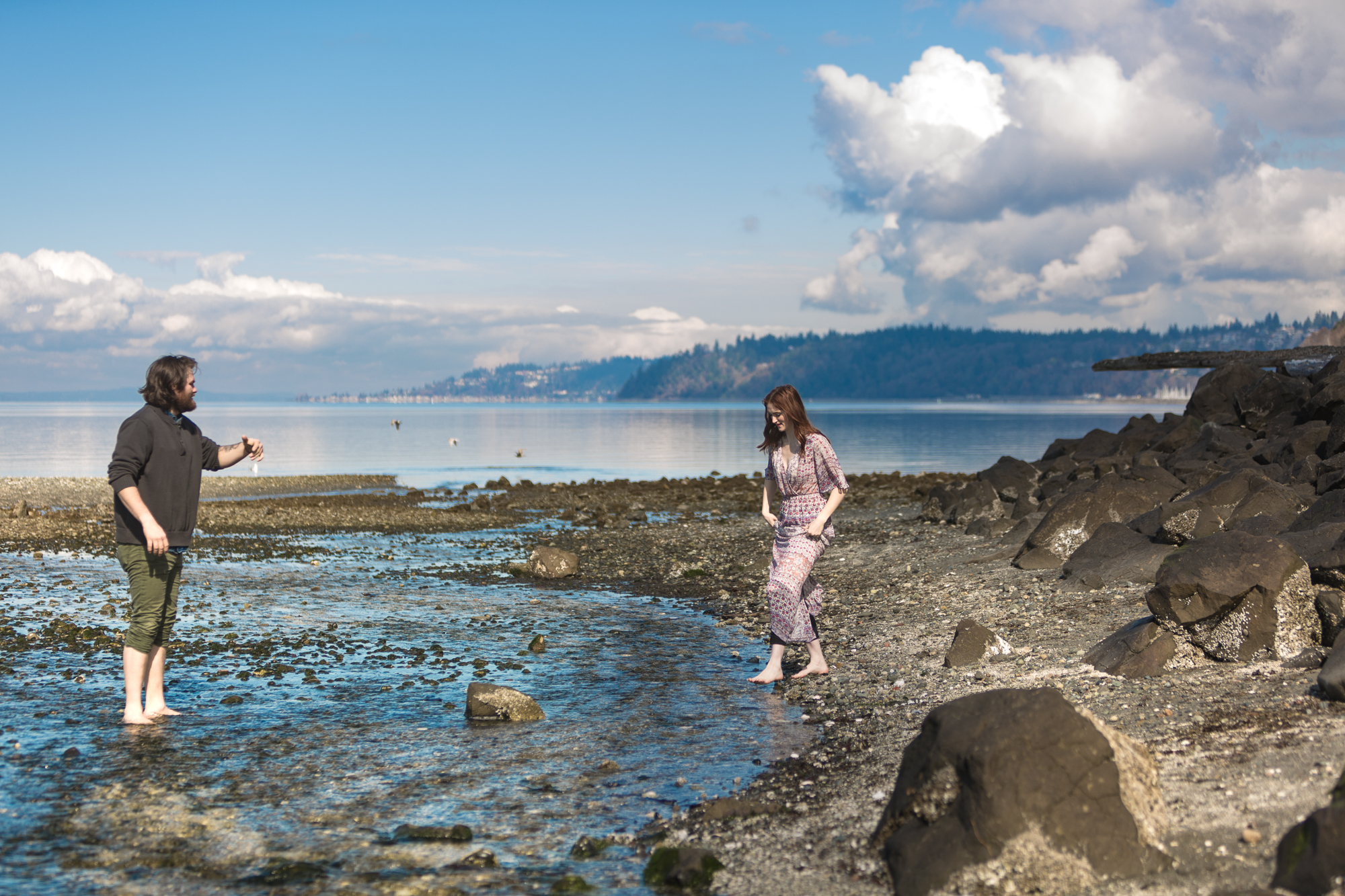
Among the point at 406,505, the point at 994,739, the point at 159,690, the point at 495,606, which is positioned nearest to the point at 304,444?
the point at 406,505

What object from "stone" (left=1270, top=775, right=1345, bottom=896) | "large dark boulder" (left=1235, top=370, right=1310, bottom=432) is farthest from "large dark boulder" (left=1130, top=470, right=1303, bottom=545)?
"large dark boulder" (left=1235, top=370, right=1310, bottom=432)

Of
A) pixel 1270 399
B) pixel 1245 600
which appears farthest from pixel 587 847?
pixel 1270 399

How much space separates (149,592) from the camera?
320 inches

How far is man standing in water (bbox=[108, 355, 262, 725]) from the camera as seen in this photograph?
7.80 meters

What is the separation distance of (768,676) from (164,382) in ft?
21.3

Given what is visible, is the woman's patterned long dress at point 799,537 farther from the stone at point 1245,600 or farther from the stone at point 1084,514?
the stone at point 1084,514

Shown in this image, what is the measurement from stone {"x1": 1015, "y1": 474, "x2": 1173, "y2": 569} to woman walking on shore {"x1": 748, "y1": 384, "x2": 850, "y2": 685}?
6.23 metres

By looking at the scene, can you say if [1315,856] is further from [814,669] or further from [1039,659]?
[814,669]

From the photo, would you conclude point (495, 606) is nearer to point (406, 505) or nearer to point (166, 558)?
point (166, 558)

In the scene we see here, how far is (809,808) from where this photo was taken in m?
6.66

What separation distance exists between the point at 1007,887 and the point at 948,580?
1057 centimetres

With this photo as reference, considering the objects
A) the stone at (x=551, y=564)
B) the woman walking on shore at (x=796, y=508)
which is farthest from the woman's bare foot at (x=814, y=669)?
the stone at (x=551, y=564)

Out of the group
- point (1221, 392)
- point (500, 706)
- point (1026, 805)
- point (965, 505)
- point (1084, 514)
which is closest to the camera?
point (1026, 805)

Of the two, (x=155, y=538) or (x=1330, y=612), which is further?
(x=1330, y=612)
